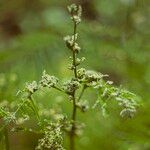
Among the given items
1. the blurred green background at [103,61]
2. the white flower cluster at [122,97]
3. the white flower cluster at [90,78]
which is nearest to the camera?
the white flower cluster at [122,97]

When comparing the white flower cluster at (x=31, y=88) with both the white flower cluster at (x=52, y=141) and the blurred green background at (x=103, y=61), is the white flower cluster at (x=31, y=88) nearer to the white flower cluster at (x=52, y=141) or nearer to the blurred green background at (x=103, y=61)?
the white flower cluster at (x=52, y=141)

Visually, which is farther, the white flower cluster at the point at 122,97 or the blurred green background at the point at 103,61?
the blurred green background at the point at 103,61

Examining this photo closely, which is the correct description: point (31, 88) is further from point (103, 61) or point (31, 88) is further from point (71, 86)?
point (103, 61)

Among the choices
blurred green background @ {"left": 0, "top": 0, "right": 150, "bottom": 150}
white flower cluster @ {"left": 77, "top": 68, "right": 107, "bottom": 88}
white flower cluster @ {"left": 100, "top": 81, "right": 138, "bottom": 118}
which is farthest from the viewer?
blurred green background @ {"left": 0, "top": 0, "right": 150, "bottom": 150}

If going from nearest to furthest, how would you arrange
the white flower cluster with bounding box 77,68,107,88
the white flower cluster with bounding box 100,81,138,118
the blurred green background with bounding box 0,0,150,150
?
the white flower cluster with bounding box 100,81,138,118
the white flower cluster with bounding box 77,68,107,88
the blurred green background with bounding box 0,0,150,150

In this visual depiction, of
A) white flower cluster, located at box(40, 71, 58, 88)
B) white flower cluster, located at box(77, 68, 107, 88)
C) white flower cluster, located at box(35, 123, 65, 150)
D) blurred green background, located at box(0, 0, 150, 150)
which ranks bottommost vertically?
white flower cluster, located at box(35, 123, 65, 150)

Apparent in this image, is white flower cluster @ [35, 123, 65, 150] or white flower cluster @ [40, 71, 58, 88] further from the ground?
white flower cluster @ [40, 71, 58, 88]

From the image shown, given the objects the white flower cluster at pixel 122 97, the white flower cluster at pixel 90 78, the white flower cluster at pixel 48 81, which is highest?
the white flower cluster at pixel 90 78

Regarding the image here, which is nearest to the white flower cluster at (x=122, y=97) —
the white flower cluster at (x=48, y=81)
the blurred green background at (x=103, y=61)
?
the white flower cluster at (x=48, y=81)

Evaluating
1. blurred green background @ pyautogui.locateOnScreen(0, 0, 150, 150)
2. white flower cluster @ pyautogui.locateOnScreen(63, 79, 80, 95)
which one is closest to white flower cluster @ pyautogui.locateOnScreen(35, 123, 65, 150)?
white flower cluster @ pyautogui.locateOnScreen(63, 79, 80, 95)

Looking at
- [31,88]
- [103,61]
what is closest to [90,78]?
[31,88]

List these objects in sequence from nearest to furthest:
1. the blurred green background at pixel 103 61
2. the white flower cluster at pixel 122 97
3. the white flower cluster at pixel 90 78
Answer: the white flower cluster at pixel 122 97 → the white flower cluster at pixel 90 78 → the blurred green background at pixel 103 61

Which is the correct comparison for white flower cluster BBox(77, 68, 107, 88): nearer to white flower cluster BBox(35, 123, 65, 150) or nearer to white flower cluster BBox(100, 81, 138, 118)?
white flower cluster BBox(100, 81, 138, 118)

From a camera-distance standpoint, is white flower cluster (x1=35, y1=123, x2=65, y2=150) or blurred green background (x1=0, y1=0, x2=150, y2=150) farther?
blurred green background (x1=0, y1=0, x2=150, y2=150)
